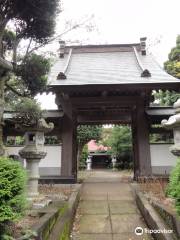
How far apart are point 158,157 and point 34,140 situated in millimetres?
5556

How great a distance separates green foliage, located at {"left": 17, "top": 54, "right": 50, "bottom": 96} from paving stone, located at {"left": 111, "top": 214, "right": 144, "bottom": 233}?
3.89 metres

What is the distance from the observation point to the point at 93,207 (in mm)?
6613

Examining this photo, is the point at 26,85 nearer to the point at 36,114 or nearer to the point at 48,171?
the point at 36,114

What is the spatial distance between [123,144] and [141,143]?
1235 cm

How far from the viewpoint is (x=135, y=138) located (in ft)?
34.5

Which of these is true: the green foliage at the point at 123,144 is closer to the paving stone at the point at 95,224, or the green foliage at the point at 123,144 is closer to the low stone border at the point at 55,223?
the paving stone at the point at 95,224

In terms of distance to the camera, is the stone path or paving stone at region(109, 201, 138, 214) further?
paving stone at region(109, 201, 138, 214)

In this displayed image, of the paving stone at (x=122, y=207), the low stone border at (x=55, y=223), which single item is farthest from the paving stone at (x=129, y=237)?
the paving stone at (x=122, y=207)

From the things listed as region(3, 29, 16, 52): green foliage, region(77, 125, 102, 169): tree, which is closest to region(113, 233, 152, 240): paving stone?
region(3, 29, 16, 52): green foliage

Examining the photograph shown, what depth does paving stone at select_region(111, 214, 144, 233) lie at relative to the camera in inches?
202

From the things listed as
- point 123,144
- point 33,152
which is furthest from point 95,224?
point 123,144

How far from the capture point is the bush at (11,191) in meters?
3.20

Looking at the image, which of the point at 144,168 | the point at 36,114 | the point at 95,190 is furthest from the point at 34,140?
the point at 144,168

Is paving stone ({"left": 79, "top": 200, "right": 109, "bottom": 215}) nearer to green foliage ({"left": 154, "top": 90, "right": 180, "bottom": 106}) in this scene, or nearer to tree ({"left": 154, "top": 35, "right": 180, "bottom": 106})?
green foliage ({"left": 154, "top": 90, "right": 180, "bottom": 106})
